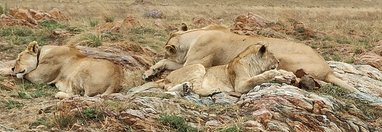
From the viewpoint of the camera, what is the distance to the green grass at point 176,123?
689cm

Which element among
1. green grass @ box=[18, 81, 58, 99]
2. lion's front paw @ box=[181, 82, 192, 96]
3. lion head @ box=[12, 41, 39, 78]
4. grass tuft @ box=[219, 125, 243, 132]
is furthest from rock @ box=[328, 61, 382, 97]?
lion head @ box=[12, 41, 39, 78]

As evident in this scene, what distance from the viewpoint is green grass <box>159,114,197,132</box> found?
271 inches

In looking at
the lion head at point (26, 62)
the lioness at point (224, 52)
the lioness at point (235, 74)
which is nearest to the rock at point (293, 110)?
the lioness at point (235, 74)

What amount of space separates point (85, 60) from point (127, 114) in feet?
10.5

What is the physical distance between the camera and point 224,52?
1031cm

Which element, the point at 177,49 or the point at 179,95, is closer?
the point at 179,95

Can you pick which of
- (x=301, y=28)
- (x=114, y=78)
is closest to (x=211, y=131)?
(x=114, y=78)

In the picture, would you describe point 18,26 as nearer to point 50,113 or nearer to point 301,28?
point 301,28

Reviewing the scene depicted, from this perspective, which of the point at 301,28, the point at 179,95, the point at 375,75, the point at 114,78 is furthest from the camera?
the point at 301,28

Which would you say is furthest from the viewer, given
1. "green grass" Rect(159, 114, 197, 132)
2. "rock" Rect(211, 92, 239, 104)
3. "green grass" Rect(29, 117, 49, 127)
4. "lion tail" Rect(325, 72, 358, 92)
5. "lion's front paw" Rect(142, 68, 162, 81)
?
"lion's front paw" Rect(142, 68, 162, 81)

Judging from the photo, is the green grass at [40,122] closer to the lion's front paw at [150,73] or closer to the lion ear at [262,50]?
the lion ear at [262,50]

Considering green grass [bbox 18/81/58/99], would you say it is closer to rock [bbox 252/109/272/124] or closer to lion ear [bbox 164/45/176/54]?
lion ear [bbox 164/45/176/54]

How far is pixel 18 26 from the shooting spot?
1642 cm

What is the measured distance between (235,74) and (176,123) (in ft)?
8.13
